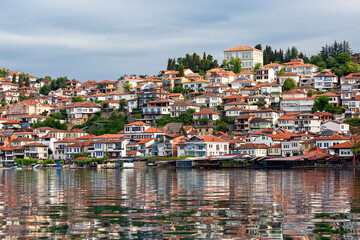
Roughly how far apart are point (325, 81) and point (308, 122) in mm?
30566

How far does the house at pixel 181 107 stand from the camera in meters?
124

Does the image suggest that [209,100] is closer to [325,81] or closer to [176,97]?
[176,97]

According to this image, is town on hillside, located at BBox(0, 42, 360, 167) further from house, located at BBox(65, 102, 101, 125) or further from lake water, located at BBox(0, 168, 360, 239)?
lake water, located at BBox(0, 168, 360, 239)

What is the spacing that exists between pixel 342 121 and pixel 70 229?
313 ft

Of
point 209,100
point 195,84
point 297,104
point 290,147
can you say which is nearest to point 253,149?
point 290,147

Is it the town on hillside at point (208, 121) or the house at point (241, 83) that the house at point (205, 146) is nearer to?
the town on hillside at point (208, 121)

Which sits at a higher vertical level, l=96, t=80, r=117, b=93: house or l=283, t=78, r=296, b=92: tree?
l=96, t=80, r=117, b=93: house

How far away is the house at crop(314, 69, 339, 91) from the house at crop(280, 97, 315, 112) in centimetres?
1751

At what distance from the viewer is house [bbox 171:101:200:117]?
124250 millimetres

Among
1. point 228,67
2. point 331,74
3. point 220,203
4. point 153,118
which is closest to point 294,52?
point 228,67

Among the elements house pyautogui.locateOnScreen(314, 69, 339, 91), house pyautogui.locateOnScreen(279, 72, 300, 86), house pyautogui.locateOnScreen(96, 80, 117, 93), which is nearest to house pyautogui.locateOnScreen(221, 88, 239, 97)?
house pyautogui.locateOnScreen(279, 72, 300, 86)

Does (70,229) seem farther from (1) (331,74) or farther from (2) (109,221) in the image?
(1) (331,74)

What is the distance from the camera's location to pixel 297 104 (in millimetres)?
119562

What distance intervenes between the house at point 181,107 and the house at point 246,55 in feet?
151
